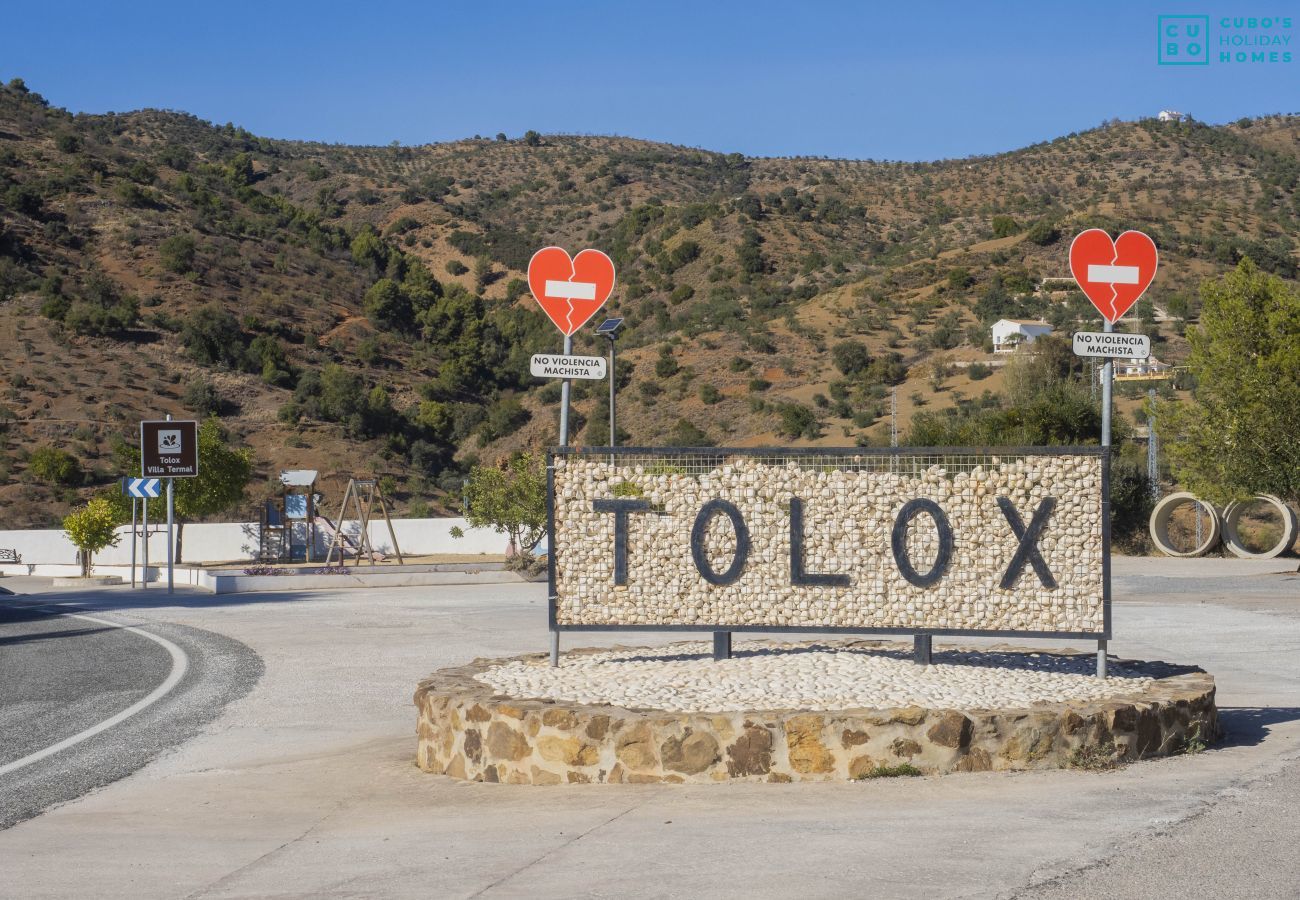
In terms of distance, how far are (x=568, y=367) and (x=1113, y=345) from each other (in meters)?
4.12

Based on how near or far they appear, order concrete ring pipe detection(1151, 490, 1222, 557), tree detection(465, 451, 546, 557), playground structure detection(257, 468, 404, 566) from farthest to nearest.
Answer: playground structure detection(257, 468, 404, 566) < tree detection(465, 451, 546, 557) < concrete ring pipe detection(1151, 490, 1222, 557)

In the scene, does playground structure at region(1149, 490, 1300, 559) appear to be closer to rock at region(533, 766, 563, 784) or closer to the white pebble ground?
the white pebble ground

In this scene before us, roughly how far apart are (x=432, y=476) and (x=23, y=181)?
32.9 metres

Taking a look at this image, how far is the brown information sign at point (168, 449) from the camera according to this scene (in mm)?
32188

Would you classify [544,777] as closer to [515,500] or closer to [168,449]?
[168,449]

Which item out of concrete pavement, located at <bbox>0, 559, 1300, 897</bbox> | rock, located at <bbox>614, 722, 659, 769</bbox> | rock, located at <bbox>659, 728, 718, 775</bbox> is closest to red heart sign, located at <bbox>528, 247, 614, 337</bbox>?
concrete pavement, located at <bbox>0, 559, 1300, 897</bbox>

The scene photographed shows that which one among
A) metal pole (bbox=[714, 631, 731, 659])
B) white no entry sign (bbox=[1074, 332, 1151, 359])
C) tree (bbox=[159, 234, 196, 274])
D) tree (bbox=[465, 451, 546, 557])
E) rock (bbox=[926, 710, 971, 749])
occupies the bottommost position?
rock (bbox=[926, 710, 971, 749])

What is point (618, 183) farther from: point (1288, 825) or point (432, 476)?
point (1288, 825)

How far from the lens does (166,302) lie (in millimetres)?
76875

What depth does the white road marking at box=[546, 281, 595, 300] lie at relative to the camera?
11469mm

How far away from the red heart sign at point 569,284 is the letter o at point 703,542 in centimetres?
215

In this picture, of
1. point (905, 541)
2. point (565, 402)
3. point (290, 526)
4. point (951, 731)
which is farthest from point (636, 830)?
point (290, 526)

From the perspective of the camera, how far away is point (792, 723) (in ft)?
26.5

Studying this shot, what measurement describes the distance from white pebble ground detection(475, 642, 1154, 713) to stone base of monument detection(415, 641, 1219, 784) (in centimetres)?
2
